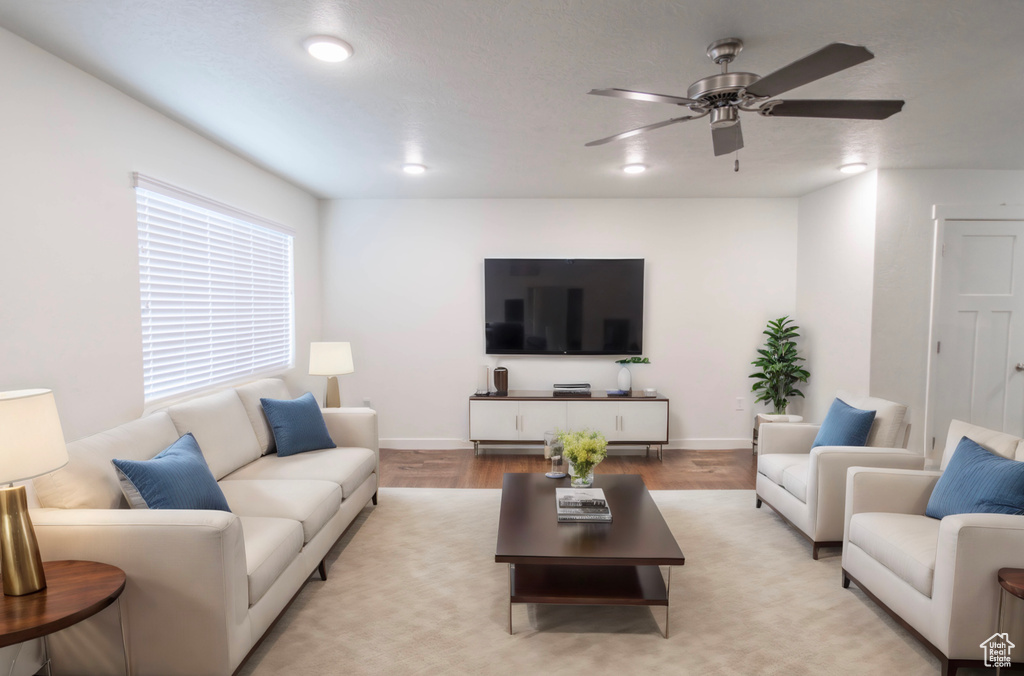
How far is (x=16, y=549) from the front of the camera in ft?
5.82

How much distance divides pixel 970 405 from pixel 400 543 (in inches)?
181

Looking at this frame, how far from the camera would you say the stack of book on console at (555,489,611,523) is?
281cm

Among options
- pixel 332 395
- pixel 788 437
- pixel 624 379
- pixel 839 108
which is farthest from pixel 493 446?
pixel 839 108

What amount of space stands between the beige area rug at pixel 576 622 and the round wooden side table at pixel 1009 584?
1.09 ft

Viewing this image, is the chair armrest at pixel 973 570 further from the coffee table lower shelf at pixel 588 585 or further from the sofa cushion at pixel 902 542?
the coffee table lower shelf at pixel 588 585

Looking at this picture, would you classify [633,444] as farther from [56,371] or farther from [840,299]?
[56,371]

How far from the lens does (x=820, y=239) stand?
5145mm

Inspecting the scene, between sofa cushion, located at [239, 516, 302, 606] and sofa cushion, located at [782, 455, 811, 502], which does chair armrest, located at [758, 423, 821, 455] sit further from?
sofa cushion, located at [239, 516, 302, 606]

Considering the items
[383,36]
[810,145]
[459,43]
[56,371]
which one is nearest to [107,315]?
[56,371]

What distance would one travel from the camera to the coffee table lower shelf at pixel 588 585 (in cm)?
241

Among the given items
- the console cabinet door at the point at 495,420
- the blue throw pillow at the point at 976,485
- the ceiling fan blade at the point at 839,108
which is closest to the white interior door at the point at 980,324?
the blue throw pillow at the point at 976,485

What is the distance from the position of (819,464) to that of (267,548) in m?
2.91

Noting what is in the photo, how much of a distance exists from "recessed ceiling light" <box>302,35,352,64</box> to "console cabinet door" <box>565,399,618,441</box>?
12.2 ft

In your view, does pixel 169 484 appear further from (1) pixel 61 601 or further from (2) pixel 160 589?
(1) pixel 61 601
